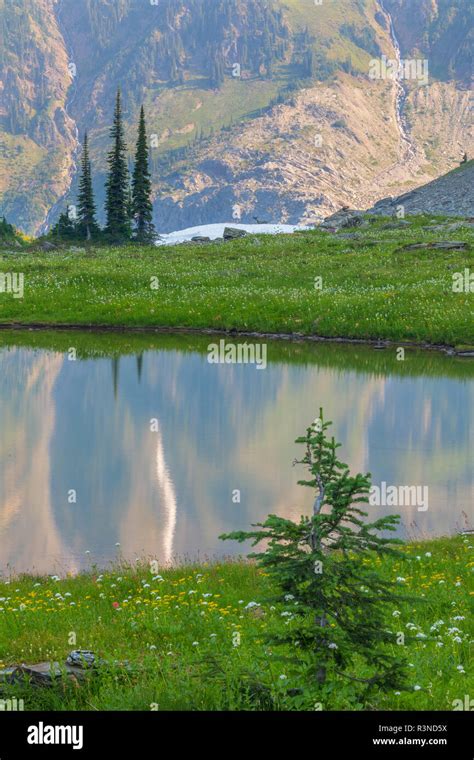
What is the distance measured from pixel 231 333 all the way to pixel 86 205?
162 ft

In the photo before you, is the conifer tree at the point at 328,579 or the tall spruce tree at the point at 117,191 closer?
the conifer tree at the point at 328,579

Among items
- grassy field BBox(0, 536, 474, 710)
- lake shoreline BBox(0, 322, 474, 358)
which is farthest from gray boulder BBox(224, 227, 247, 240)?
grassy field BBox(0, 536, 474, 710)

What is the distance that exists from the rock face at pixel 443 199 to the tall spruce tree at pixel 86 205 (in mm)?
35882

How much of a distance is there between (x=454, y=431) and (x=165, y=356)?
1750cm

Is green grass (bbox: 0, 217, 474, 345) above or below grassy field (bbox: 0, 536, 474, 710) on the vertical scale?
above

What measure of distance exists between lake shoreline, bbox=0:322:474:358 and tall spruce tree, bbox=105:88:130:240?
139 feet

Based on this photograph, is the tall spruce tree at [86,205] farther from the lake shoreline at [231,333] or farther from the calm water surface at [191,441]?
the calm water surface at [191,441]

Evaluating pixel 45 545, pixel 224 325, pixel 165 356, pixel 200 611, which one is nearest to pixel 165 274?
pixel 224 325

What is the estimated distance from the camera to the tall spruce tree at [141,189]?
94575 mm

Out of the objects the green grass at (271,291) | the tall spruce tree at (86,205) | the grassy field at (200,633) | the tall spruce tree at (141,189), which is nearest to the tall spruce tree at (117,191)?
the tall spruce tree at (141,189)

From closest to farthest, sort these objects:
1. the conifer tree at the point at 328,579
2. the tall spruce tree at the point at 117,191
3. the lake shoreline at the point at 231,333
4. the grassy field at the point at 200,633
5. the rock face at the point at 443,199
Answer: the conifer tree at the point at 328,579
the grassy field at the point at 200,633
the lake shoreline at the point at 231,333
the tall spruce tree at the point at 117,191
the rock face at the point at 443,199

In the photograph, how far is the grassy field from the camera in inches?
333

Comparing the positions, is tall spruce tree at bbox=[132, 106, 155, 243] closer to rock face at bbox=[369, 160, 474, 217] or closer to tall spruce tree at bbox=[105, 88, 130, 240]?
tall spruce tree at bbox=[105, 88, 130, 240]
